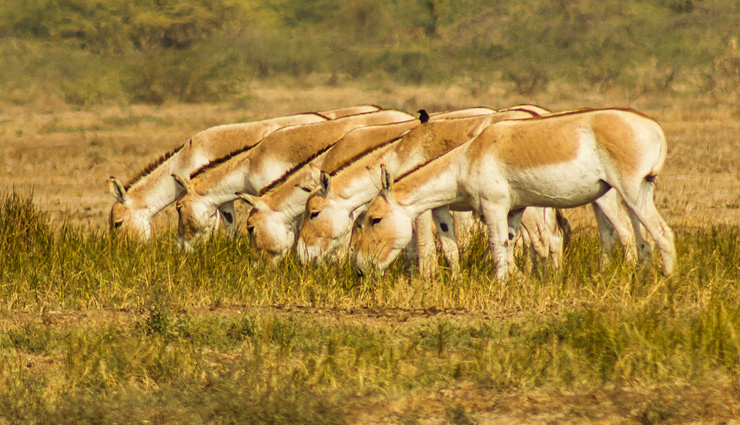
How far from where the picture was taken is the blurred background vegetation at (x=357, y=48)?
28.2 metres

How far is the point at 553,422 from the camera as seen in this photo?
4527 millimetres

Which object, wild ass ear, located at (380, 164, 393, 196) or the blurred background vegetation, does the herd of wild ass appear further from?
the blurred background vegetation

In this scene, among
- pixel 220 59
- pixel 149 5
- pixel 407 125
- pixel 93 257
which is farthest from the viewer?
pixel 149 5

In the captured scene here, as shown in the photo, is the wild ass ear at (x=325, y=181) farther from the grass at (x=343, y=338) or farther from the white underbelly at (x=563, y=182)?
the white underbelly at (x=563, y=182)

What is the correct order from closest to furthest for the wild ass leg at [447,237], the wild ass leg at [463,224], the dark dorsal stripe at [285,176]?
the wild ass leg at [447,237], the dark dorsal stripe at [285,176], the wild ass leg at [463,224]

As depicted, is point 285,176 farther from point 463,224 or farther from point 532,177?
point 532,177

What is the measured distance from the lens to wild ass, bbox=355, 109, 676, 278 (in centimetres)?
Result: 648

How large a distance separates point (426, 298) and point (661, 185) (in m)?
7.49

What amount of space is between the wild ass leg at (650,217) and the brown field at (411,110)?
4.58 ft

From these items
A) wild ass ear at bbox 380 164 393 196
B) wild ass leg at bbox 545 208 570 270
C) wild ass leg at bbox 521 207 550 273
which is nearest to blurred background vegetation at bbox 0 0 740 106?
wild ass leg at bbox 545 208 570 270

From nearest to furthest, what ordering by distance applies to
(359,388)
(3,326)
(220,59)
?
(359,388)
(3,326)
(220,59)

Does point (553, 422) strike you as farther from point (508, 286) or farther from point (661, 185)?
point (661, 185)

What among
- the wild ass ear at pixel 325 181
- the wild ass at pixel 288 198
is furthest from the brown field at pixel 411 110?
the wild ass at pixel 288 198

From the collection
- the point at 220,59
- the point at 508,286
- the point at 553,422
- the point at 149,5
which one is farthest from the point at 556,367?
the point at 149,5
